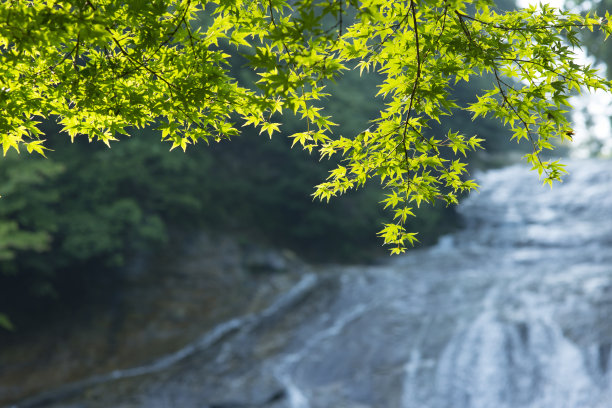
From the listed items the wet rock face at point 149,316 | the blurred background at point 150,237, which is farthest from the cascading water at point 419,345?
the blurred background at point 150,237

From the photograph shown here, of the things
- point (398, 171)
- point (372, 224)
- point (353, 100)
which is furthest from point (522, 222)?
point (398, 171)

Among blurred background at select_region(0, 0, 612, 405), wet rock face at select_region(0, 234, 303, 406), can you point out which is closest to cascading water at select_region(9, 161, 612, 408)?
wet rock face at select_region(0, 234, 303, 406)

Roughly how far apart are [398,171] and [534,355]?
7.87 meters

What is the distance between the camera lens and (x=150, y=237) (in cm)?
1379

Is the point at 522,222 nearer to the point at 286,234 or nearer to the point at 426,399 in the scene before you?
the point at 286,234

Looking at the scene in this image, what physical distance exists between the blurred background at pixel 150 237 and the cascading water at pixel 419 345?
1594 millimetres

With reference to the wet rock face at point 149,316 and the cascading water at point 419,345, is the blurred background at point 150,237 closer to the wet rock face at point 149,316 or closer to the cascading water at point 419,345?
the wet rock face at point 149,316

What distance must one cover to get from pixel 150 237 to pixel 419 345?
8.61 metres

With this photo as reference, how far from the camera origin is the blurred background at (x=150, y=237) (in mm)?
10852

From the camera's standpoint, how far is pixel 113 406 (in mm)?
8695

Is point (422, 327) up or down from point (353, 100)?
down

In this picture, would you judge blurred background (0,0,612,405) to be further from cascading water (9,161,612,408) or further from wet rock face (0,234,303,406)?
cascading water (9,161,612,408)

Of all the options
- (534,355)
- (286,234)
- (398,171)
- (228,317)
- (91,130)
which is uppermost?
(286,234)

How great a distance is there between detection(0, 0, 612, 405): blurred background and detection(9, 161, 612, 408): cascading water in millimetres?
1594
